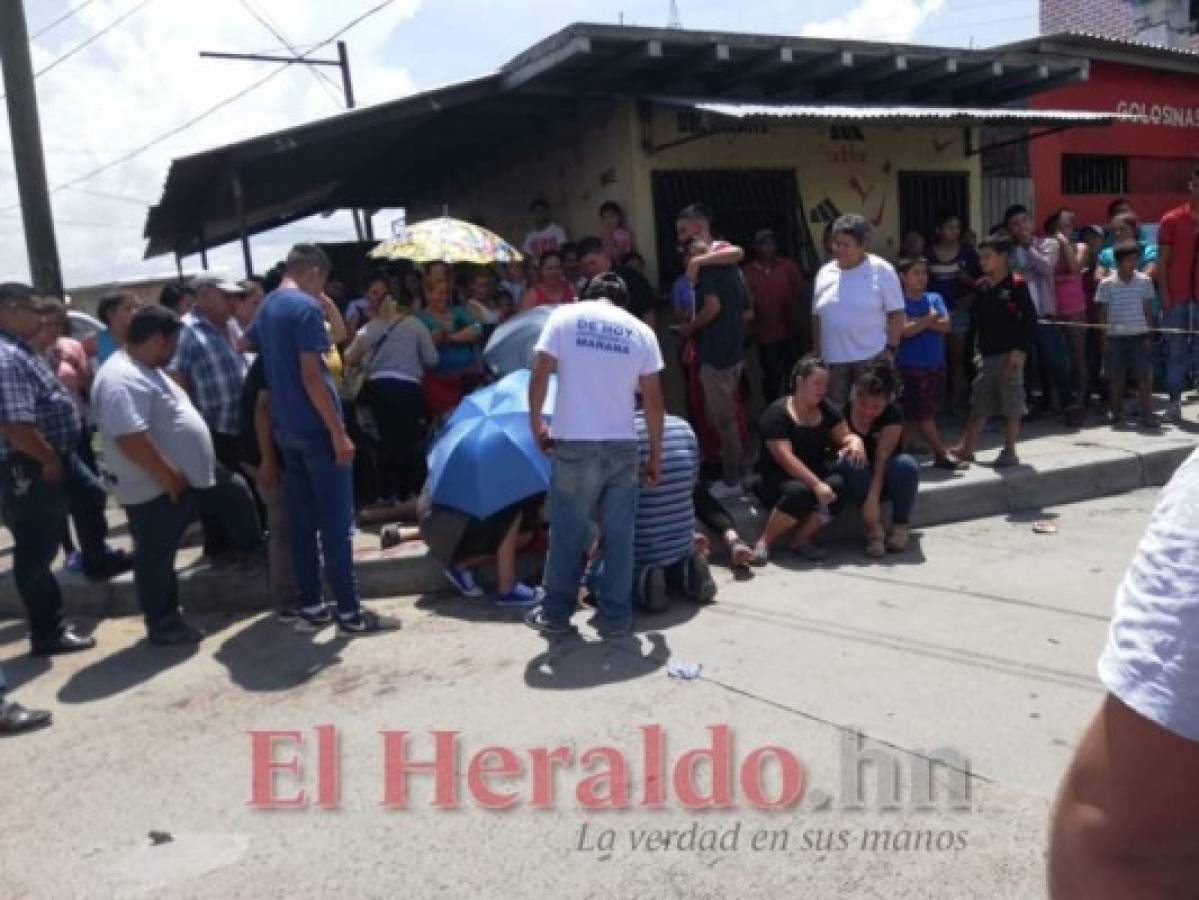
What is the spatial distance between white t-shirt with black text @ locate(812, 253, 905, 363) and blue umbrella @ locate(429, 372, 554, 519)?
2.26 metres

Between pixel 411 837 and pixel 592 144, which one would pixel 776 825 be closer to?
pixel 411 837

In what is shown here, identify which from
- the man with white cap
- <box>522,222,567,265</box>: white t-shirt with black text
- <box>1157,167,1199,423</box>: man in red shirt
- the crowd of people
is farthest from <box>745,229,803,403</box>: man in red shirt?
the man with white cap

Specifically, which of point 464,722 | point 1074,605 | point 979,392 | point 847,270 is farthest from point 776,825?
point 979,392

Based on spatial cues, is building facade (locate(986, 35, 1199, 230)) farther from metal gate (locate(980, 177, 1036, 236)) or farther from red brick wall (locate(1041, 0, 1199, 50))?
red brick wall (locate(1041, 0, 1199, 50))

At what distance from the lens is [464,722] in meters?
3.90

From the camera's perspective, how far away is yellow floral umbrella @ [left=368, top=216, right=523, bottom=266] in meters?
6.64

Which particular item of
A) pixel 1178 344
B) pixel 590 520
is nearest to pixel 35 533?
pixel 590 520

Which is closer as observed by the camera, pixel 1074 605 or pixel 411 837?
pixel 411 837

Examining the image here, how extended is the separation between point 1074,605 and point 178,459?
454cm

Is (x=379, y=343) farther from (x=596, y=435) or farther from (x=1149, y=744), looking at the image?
(x=1149, y=744)

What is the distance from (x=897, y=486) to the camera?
6.09m

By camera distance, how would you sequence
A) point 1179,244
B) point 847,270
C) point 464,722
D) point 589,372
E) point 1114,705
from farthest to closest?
point 1179,244
point 847,270
point 589,372
point 464,722
point 1114,705

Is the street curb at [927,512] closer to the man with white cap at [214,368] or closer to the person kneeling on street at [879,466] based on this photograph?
the person kneeling on street at [879,466]

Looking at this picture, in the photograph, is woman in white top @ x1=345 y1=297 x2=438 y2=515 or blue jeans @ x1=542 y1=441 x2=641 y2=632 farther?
woman in white top @ x1=345 y1=297 x2=438 y2=515
